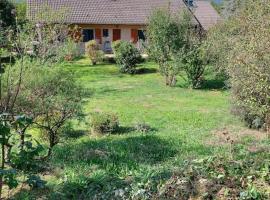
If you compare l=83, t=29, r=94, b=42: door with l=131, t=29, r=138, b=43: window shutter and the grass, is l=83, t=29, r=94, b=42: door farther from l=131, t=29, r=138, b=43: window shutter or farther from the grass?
the grass

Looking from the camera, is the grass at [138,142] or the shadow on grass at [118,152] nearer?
the grass at [138,142]

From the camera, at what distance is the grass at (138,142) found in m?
6.17

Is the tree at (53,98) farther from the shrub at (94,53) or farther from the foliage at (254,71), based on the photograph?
the shrub at (94,53)

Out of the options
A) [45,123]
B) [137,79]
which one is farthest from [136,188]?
→ [137,79]

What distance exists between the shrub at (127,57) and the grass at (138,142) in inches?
157

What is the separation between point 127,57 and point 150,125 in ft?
40.1

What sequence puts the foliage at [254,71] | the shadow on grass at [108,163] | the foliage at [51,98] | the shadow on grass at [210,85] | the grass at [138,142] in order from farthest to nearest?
the shadow on grass at [210,85] → the foliage at [254,71] → the foliage at [51,98] → the grass at [138,142] → the shadow on grass at [108,163]

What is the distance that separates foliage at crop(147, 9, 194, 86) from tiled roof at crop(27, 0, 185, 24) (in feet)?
41.6

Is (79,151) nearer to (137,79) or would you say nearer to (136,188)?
(136,188)

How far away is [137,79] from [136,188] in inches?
648

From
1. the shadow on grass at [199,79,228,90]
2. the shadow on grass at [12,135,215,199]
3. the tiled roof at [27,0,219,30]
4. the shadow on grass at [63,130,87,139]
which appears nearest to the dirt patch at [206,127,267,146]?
the shadow on grass at [12,135,215,199]

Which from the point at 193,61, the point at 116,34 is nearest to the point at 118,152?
the point at 193,61

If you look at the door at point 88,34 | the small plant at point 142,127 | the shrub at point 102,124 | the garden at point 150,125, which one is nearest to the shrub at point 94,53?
the door at point 88,34

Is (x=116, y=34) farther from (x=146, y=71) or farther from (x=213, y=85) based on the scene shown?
(x=213, y=85)
